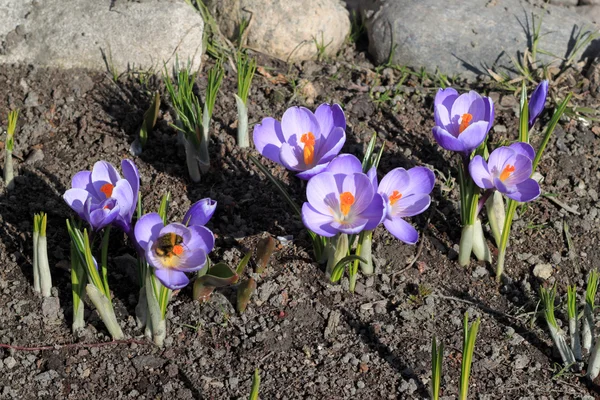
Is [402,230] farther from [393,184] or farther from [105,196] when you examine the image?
[105,196]

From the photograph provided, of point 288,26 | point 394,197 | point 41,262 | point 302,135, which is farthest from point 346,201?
point 288,26

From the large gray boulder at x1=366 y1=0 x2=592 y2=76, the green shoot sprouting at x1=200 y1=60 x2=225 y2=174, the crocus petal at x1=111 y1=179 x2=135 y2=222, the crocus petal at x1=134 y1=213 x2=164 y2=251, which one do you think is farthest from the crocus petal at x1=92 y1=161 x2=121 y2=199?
the large gray boulder at x1=366 y1=0 x2=592 y2=76

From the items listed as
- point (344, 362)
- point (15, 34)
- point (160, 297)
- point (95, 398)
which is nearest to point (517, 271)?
point (344, 362)

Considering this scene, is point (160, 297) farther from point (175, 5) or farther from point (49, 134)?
point (175, 5)

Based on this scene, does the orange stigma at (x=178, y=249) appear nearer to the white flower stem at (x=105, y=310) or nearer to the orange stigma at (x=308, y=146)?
the white flower stem at (x=105, y=310)

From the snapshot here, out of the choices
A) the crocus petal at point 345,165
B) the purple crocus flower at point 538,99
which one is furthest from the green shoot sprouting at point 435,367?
the purple crocus flower at point 538,99
